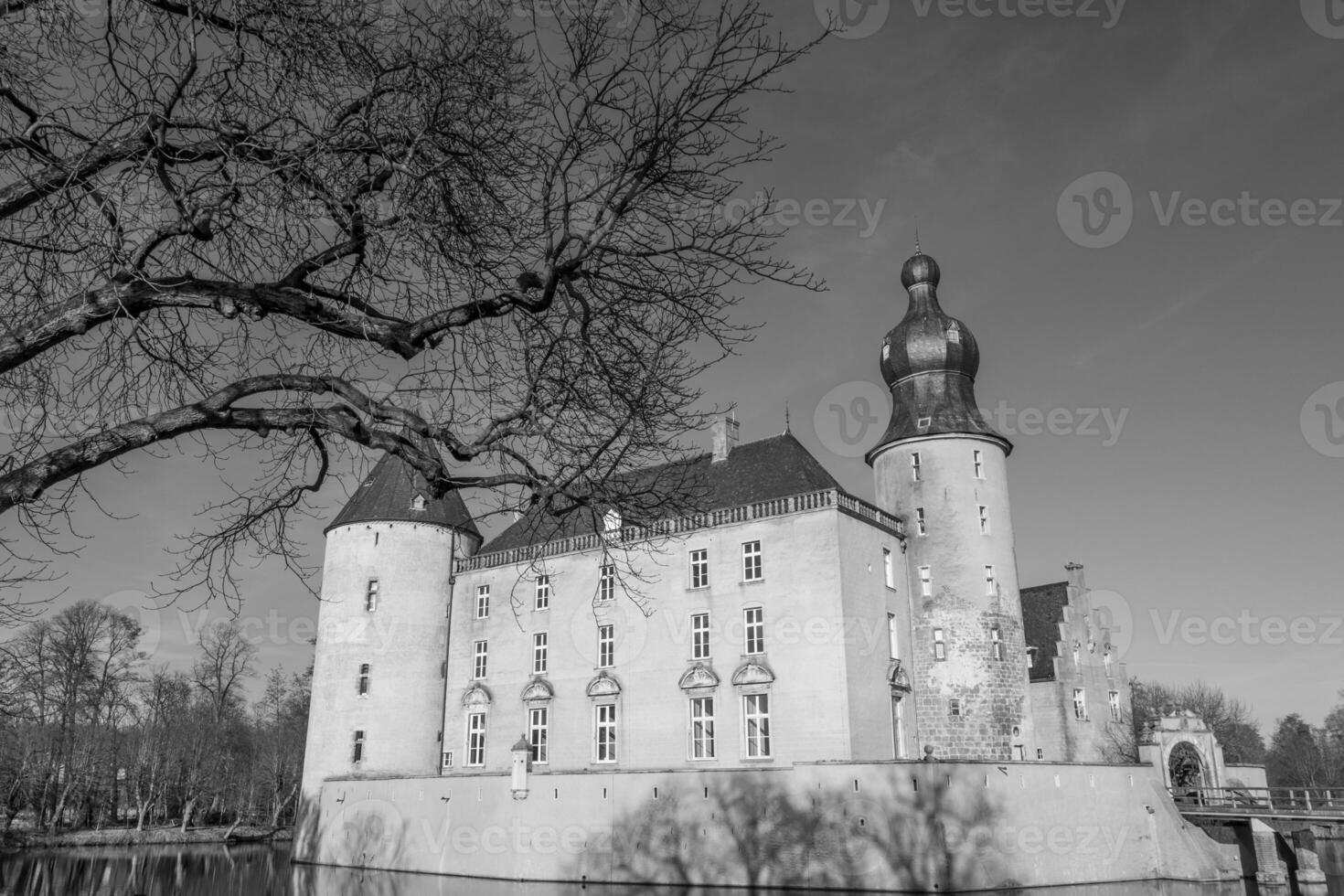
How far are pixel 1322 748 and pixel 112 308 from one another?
261 feet

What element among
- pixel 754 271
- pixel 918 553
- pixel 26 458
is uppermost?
pixel 918 553

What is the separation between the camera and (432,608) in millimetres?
34094

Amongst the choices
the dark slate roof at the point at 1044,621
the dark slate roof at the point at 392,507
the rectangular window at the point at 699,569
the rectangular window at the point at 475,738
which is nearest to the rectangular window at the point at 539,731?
the rectangular window at the point at 475,738

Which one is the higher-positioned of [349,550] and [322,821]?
[349,550]

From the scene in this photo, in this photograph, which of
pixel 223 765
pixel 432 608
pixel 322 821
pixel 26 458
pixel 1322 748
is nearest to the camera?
pixel 26 458

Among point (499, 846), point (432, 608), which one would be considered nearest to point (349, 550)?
point (432, 608)

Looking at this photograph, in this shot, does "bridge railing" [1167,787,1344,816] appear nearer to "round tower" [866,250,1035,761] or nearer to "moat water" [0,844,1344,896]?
"moat water" [0,844,1344,896]

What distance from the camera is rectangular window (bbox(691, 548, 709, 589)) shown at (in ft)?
92.3

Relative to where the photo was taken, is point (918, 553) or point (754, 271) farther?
Result: point (918, 553)

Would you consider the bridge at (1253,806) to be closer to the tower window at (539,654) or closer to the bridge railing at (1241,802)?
the bridge railing at (1241,802)

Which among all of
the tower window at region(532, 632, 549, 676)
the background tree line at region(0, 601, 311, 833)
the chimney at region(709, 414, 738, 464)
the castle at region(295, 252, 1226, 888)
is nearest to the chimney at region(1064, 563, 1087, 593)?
the castle at region(295, 252, 1226, 888)

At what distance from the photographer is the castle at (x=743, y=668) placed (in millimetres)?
24469

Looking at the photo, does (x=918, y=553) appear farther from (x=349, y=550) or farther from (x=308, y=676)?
(x=308, y=676)

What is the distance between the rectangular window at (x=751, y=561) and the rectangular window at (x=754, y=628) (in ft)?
2.85
